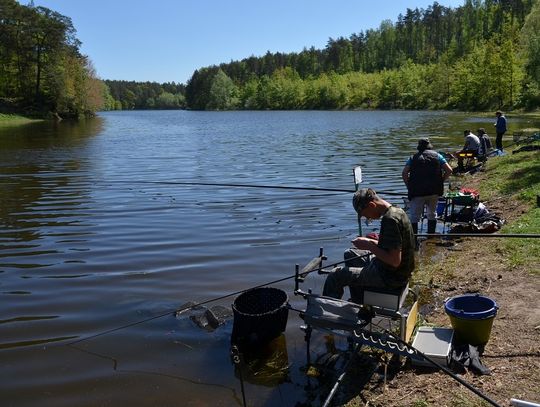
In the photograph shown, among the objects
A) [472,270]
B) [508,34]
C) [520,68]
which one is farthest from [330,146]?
[508,34]

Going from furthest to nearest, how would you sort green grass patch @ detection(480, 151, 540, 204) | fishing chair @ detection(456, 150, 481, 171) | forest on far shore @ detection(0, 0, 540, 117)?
forest on far shore @ detection(0, 0, 540, 117)
fishing chair @ detection(456, 150, 481, 171)
green grass patch @ detection(480, 151, 540, 204)

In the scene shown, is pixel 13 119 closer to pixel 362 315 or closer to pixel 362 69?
pixel 362 315

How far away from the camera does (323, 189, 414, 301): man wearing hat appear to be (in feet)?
17.8

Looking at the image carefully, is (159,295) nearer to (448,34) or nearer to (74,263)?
(74,263)

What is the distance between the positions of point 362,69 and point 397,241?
169 m

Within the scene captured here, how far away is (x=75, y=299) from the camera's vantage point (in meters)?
8.13

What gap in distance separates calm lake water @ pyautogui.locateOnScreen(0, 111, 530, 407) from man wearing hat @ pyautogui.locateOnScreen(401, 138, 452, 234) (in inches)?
69.1

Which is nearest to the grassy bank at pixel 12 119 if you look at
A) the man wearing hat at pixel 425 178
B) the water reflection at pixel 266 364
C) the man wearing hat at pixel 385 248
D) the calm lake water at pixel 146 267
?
the calm lake water at pixel 146 267

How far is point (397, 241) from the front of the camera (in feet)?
17.8

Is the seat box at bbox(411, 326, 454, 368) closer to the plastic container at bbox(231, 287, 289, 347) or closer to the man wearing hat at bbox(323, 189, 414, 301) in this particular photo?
the man wearing hat at bbox(323, 189, 414, 301)

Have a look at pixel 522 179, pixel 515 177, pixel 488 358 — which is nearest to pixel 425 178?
pixel 488 358

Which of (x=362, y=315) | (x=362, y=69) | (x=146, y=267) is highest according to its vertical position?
(x=362, y=69)

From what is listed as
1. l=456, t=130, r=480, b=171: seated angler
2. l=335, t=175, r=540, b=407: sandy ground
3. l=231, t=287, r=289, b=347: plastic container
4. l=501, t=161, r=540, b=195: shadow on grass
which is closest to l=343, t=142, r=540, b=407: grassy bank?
l=335, t=175, r=540, b=407: sandy ground

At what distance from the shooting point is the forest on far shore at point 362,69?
249 feet
